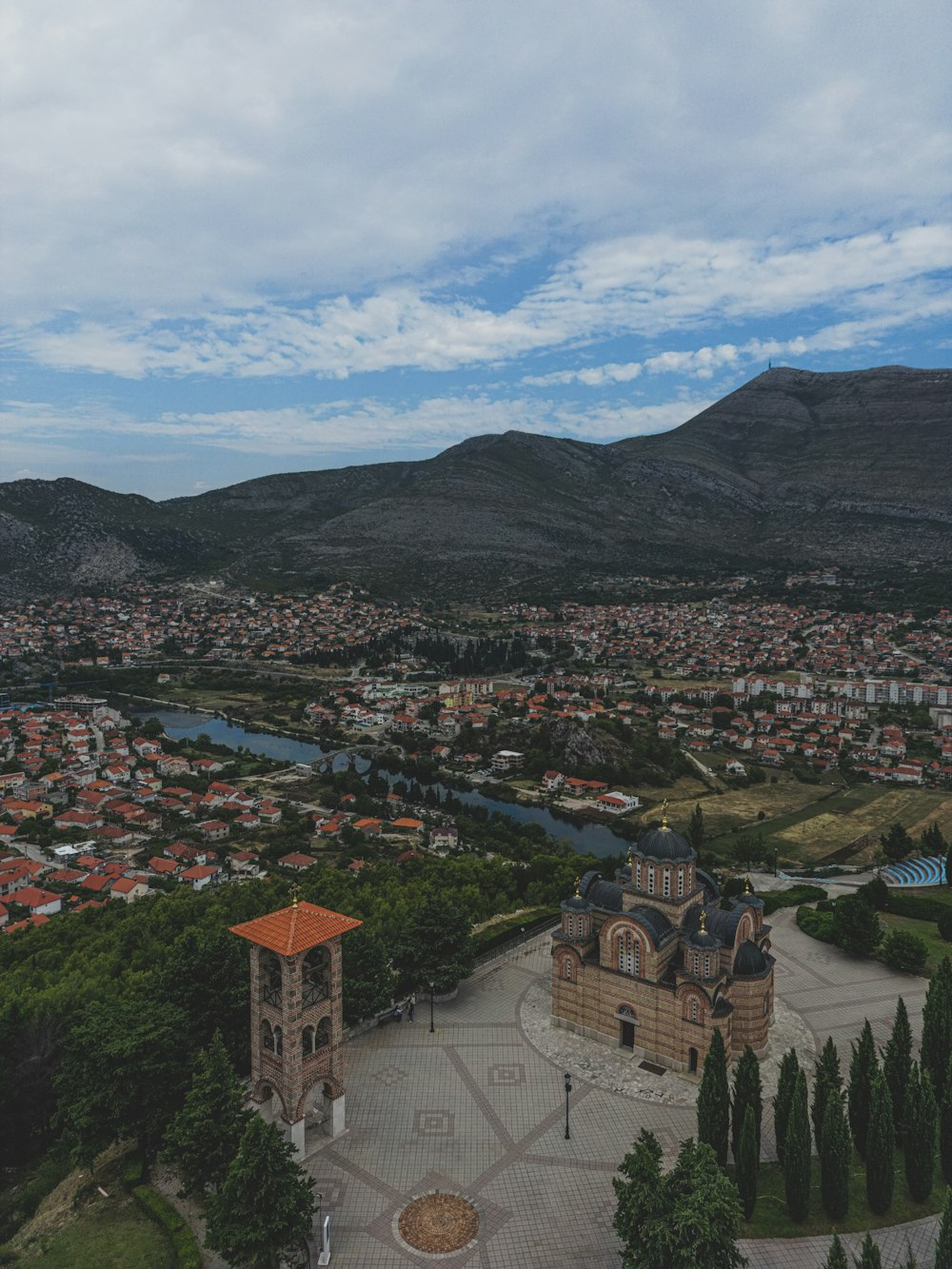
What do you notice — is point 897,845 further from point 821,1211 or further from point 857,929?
point 821,1211

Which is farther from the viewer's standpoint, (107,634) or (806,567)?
(806,567)

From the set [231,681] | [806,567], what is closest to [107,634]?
[231,681]

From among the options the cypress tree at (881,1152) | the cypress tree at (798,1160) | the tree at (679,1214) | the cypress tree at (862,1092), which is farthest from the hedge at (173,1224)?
the cypress tree at (862,1092)

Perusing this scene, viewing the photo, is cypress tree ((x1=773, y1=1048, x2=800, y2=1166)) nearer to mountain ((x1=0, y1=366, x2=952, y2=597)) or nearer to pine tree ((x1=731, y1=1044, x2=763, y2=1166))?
pine tree ((x1=731, y1=1044, x2=763, y2=1166))

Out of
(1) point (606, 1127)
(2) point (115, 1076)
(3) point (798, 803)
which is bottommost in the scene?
(3) point (798, 803)

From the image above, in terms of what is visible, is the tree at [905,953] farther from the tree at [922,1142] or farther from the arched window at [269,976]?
the arched window at [269,976]

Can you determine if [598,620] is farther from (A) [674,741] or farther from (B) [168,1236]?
(B) [168,1236]

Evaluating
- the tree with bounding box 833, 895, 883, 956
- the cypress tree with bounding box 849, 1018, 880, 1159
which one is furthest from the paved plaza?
the tree with bounding box 833, 895, 883, 956
